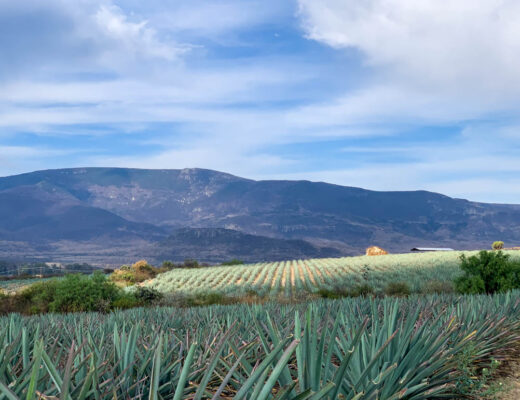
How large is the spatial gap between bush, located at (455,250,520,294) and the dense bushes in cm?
1152

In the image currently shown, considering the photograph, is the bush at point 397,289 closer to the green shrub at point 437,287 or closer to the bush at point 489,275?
the green shrub at point 437,287

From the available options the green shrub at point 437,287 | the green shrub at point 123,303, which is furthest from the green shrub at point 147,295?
the green shrub at point 437,287

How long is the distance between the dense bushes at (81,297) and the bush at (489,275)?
37.8ft

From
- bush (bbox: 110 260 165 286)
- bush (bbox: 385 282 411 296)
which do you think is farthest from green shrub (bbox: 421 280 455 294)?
bush (bbox: 110 260 165 286)

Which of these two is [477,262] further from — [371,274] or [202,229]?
[202,229]

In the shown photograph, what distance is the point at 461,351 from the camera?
5.36 metres

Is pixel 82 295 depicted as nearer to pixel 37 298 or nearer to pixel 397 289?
pixel 37 298

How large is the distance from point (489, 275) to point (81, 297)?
553 inches

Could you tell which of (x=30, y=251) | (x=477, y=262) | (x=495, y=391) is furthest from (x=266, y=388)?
(x=30, y=251)

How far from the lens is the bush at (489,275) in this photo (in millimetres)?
14304

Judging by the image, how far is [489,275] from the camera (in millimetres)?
14844

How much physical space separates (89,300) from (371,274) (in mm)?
18118

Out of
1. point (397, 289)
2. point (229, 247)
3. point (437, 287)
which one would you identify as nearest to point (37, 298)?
point (397, 289)

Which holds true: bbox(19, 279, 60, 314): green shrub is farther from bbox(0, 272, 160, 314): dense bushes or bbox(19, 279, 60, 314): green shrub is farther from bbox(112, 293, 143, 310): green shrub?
bbox(112, 293, 143, 310): green shrub
